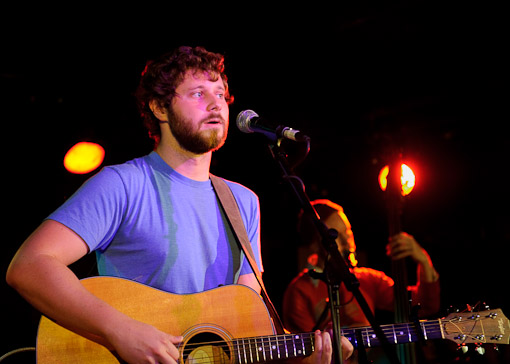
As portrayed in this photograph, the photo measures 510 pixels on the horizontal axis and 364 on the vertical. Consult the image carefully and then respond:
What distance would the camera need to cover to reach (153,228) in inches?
108

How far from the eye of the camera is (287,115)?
689cm

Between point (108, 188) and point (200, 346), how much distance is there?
985 millimetres

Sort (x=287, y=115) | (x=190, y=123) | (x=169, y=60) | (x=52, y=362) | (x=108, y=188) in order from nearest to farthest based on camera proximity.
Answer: (x=52, y=362) → (x=108, y=188) → (x=190, y=123) → (x=169, y=60) → (x=287, y=115)

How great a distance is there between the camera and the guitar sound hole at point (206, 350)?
2.38 m

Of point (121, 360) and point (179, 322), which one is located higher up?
point (179, 322)

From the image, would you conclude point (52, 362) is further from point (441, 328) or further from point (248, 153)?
point (248, 153)

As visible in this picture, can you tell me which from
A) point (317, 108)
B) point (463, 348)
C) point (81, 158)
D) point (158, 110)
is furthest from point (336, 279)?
point (317, 108)

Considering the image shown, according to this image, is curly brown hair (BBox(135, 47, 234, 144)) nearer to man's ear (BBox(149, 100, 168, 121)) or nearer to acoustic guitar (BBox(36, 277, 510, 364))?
man's ear (BBox(149, 100, 168, 121))

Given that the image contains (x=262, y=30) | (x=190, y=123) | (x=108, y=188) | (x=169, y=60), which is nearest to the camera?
(x=108, y=188)

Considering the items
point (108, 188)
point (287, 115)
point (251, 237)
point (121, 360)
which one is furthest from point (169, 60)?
point (287, 115)

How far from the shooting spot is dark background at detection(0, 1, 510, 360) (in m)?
5.40

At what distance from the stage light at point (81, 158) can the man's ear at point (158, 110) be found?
2.83m

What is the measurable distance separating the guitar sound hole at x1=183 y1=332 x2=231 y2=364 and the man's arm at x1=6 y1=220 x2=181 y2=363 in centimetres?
14

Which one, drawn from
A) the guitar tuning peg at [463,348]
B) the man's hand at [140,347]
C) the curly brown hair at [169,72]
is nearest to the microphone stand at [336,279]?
A: the man's hand at [140,347]
